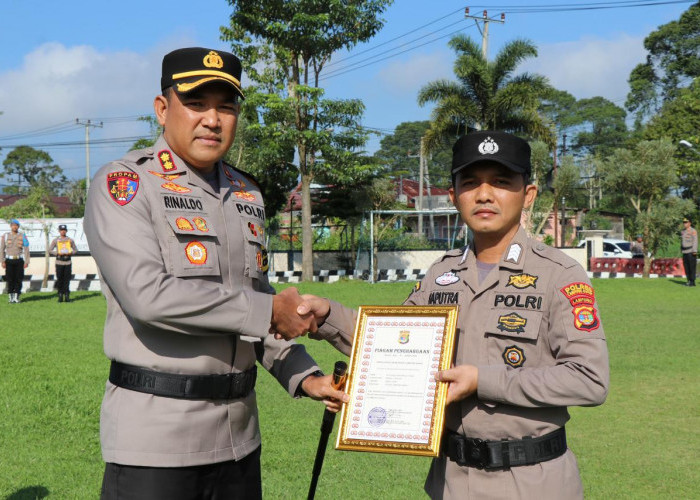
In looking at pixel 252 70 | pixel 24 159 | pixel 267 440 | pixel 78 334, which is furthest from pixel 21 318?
pixel 24 159

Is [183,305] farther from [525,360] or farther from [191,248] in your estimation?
[525,360]

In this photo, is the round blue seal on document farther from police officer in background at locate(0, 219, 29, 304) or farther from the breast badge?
police officer in background at locate(0, 219, 29, 304)

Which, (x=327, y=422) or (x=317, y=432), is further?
(x=317, y=432)

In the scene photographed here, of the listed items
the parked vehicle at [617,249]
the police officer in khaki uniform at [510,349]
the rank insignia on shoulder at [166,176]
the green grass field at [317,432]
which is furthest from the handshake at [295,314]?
the parked vehicle at [617,249]

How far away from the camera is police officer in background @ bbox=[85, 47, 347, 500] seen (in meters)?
2.60

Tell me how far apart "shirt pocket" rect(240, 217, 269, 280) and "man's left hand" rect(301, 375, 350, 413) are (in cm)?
47

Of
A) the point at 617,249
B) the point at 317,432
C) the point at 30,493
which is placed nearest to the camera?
the point at 30,493

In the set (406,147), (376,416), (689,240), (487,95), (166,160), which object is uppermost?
(406,147)

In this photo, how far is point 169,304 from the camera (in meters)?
2.54

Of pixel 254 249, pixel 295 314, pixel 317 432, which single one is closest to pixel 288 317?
pixel 295 314

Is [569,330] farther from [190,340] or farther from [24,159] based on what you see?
[24,159]

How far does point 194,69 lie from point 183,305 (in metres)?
0.89

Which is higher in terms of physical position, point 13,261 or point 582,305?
point 582,305

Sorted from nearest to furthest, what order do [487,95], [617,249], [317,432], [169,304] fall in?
1. [169,304]
2. [317,432]
3. [487,95]
4. [617,249]
